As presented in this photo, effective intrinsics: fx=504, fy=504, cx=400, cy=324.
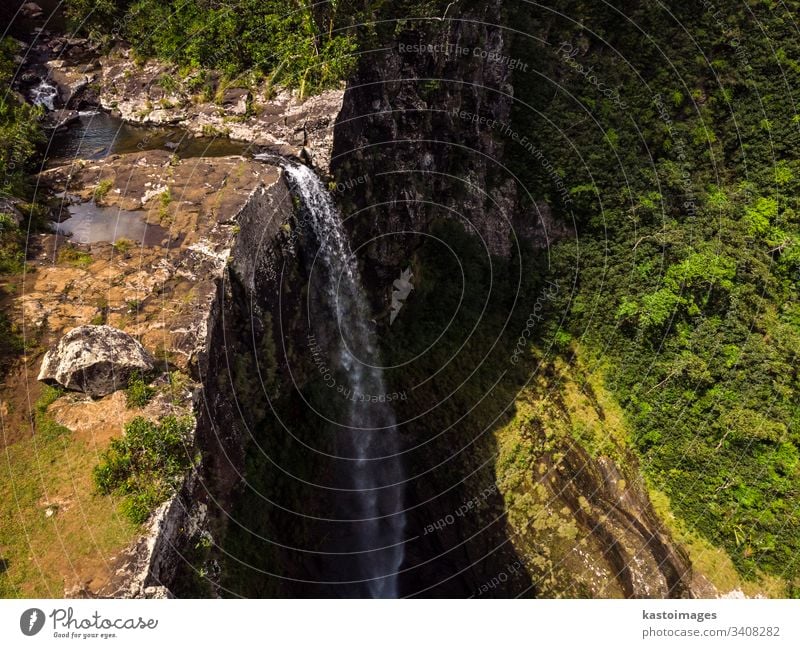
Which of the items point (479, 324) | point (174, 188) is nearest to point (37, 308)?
point (174, 188)

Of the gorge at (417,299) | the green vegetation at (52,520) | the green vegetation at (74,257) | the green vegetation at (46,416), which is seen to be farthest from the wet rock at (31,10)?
the green vegetation at (52,520)

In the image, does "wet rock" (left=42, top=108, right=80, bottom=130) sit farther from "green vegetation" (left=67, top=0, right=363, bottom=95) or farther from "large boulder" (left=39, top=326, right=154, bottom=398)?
"large boulder" (left=39, top=326, right=154, bottom=398)

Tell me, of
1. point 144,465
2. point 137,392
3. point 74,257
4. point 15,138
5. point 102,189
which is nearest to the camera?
point 144,465

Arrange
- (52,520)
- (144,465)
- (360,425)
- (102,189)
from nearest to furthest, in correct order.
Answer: (52,520), (144,465), (102,189), (360,425)

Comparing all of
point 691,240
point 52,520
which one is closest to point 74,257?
point 52,520

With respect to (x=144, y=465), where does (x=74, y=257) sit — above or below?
above

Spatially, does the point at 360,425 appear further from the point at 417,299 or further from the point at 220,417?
the point at 220,417

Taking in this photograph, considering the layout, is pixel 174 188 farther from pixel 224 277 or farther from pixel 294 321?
pixel 294 321
